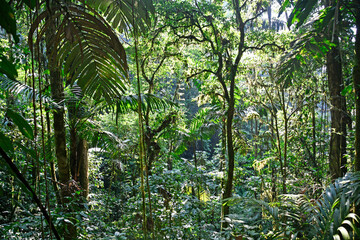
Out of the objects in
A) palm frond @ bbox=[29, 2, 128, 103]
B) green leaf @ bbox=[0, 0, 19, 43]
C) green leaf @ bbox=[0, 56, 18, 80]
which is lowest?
green leaf @ bbox=[0, 56, 18, 80]

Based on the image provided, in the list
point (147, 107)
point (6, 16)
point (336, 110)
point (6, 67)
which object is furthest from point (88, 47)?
point (336, 110)

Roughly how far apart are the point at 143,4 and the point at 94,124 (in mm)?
2517

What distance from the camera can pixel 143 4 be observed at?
1421 mm

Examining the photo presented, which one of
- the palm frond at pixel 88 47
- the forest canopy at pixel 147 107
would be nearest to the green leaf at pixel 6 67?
the forest canopy at pixel 147 107

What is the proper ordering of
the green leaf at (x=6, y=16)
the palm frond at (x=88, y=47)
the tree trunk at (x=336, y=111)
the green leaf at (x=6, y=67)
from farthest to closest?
the tree trunk at (x=336, y=111) → the palm frond at (x=88, y=47) → the green leaf at (x=6, y=67) → the green leaf at (x=6, y=16)

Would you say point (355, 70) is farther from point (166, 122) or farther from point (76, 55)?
point (166, 122)

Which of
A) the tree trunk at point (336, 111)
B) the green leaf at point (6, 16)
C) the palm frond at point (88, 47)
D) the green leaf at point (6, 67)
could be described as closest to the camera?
the green leaf at point (6, 16)

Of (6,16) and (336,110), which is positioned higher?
(336,110)

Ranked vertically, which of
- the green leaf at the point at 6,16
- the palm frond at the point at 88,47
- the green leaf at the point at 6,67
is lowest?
the green leaf at the point at 6,67

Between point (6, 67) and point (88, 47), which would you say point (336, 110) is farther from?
point (6, 67)

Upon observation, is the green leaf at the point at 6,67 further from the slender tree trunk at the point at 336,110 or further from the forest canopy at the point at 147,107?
the slender tree trunk at the point at 336,110

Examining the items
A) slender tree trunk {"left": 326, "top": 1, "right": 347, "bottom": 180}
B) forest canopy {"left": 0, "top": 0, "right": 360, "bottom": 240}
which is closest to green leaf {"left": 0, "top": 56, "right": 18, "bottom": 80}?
forest canopy {"left": 0, "top": 0, "right": 360, "bottom": 240}

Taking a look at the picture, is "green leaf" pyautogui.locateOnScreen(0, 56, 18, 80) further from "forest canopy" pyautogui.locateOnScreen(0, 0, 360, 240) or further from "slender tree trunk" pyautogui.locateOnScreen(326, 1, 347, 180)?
"slender tree trunk" pyautogui.locateOnScreen(326, 1, 347, 180)

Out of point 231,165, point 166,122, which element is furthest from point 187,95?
point 231,165
